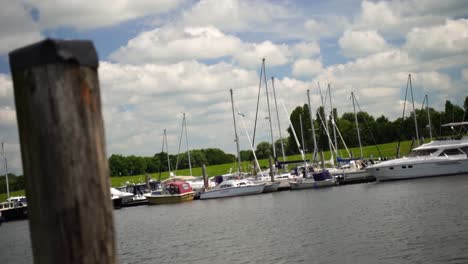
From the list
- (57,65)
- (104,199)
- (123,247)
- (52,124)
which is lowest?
(123,247)

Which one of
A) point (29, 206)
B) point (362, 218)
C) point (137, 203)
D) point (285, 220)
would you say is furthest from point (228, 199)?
point (29, 206)

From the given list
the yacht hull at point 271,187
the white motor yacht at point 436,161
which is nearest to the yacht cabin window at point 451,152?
the white motor yacht at point 436,161

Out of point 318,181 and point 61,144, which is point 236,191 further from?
point 61,144

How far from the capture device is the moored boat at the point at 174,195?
8412 centimetres

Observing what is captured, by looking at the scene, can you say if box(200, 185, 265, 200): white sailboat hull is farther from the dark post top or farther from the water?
the dark post top

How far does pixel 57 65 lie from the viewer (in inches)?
121

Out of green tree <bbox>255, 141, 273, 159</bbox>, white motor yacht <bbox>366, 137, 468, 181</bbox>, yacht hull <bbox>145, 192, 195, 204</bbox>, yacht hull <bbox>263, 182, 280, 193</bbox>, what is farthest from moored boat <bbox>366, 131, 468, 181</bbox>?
green tree <bbox>255, 141, 273, 159</bbox>

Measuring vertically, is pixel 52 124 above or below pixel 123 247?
above

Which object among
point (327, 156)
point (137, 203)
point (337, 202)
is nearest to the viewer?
point (337, 202)

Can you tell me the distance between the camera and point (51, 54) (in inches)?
121

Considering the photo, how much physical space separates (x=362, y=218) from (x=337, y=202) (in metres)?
15.0

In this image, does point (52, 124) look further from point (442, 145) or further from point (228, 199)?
point (228, 199)

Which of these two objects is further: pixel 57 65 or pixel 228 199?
pixel 228 199

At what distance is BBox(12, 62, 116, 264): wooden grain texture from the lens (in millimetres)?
3072
